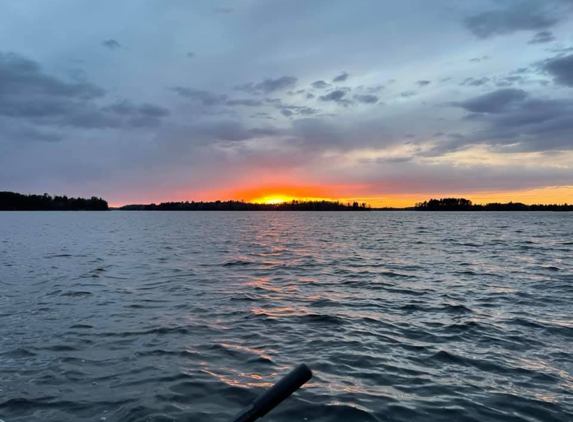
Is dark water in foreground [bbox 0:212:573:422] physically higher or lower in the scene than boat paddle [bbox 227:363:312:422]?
lower

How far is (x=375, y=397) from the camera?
8.24m

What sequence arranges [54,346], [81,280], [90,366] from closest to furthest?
[90,366] < [54,346] < [81,280]

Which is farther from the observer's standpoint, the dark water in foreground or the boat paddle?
the dark water in foreground

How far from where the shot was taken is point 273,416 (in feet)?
24.5

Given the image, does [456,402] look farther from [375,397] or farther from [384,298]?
[384,298]

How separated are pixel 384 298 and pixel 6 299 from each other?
1692 centimetres

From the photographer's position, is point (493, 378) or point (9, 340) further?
point (9, 340)

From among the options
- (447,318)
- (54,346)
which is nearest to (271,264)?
(447,318)

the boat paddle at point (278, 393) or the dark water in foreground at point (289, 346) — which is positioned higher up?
the boat paddle at point (278, 393)

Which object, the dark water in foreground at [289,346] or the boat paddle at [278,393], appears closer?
the boat paddle at [278,393]

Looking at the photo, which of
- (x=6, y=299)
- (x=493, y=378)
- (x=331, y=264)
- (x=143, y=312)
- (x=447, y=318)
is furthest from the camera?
(x=331, y=264)

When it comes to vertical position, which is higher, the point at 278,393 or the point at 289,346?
the point at 278,393

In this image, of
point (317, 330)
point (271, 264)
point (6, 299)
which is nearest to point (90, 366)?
point (317, 330)

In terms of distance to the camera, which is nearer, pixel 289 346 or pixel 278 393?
pixel 278 393
